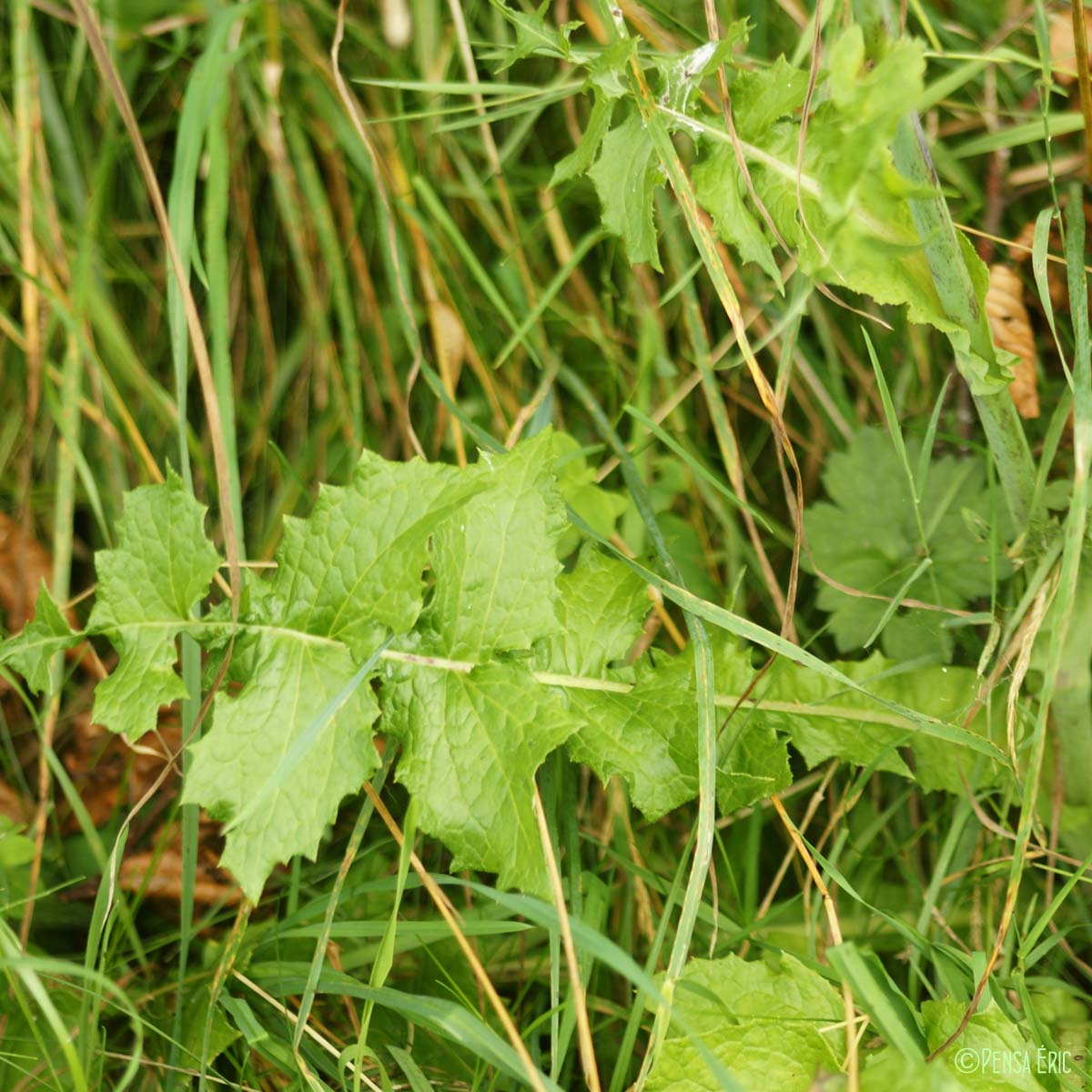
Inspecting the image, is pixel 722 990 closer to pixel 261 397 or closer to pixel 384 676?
pixel 384 676

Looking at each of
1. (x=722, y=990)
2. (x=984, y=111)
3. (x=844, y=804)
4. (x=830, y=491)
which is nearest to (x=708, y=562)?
(x=830, y=491)

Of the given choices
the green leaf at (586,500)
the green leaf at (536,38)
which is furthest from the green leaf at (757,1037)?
the green leaf at (536,38)

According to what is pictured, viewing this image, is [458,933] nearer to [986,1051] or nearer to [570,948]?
[570,948]

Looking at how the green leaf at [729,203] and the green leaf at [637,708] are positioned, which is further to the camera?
the green leaf at [637,708]

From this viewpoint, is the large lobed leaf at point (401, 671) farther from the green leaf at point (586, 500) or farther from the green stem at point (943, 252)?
the green stem at point (943, 252)

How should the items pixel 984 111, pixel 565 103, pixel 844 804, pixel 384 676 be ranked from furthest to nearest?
pixel 565 103 → pixel 984 111 → pixel 844 804 → pixel 384 676

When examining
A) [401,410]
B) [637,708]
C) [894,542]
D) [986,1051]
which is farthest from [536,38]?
[986,1051]
